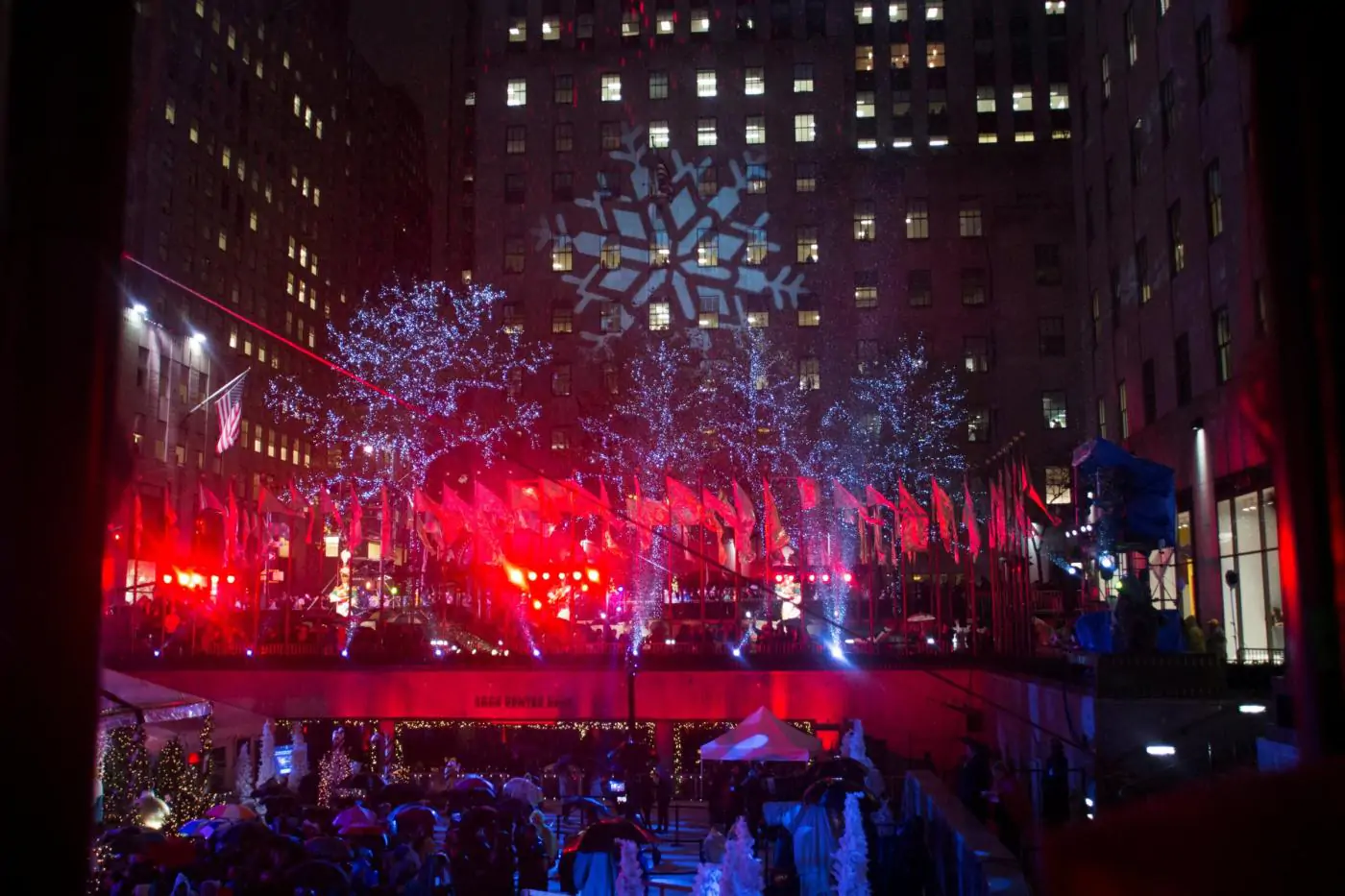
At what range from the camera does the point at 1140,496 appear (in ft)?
64.0

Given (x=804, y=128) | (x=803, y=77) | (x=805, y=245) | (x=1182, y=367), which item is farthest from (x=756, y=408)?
(x=1182, y=367)

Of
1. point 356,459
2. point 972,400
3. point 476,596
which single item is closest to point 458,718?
point 476,596

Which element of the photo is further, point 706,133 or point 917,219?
point 706,133

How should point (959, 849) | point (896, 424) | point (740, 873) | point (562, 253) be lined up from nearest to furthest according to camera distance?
1. point (959, 849)
2. point (740, 873)
3. point (896, 424)
4. point (562, 253)

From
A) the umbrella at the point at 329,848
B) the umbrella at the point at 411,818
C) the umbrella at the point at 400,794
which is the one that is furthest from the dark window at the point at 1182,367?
the umbrella at the point at 329,848

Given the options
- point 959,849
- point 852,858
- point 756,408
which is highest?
point 756,408

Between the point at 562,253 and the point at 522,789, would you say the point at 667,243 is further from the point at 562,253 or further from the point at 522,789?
the point at 522,789

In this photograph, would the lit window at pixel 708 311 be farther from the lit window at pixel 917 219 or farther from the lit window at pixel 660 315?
the lit window at pixel 917 219

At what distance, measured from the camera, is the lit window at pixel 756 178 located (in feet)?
223

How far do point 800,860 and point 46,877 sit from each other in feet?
55.6

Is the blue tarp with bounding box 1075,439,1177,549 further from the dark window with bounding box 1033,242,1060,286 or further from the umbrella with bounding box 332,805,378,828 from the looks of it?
the dark window with bounding box 1033,242,1060,286

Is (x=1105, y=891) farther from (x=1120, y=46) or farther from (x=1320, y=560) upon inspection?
(x=1120, y=46)

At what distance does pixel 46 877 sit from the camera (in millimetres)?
2066

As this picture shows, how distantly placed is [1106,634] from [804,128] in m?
53.0
